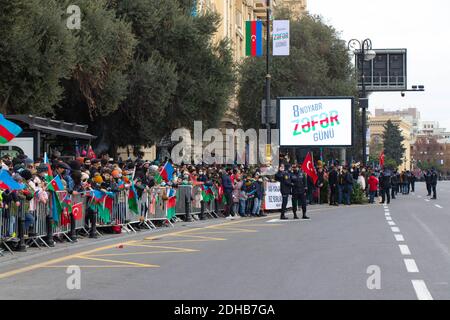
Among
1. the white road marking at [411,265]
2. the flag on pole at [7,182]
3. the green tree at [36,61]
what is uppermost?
the green tree at [36,61]

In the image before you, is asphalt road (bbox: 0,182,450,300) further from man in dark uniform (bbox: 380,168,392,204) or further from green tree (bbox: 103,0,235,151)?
man in dark uniform (bbox: 380,168,392,204)

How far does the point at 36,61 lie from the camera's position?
22391 millimetres

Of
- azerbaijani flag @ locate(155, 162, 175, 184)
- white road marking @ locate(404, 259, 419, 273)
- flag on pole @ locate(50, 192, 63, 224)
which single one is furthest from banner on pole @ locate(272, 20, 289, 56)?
white road marking @ locate(404, 259, 419, 273)

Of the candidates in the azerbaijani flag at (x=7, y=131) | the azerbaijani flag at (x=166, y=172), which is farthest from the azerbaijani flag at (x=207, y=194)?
the azerbaijani flag at (x=7, y=131)

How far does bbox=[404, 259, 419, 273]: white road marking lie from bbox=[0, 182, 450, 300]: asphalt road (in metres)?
0.02

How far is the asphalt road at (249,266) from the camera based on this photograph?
963cm

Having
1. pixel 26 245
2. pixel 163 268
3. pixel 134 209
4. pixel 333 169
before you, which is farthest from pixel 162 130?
pixel 163 268

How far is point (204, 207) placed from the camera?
26141 millimetres

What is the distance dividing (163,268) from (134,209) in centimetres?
838

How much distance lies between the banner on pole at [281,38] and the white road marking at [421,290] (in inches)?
985

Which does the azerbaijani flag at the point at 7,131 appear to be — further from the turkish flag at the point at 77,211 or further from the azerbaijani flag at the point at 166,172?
the azerbaijani flag at the point at 166,172

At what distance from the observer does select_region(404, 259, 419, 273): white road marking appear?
11602 mm

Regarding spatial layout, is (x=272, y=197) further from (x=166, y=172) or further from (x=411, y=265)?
(x=411, y=265)
